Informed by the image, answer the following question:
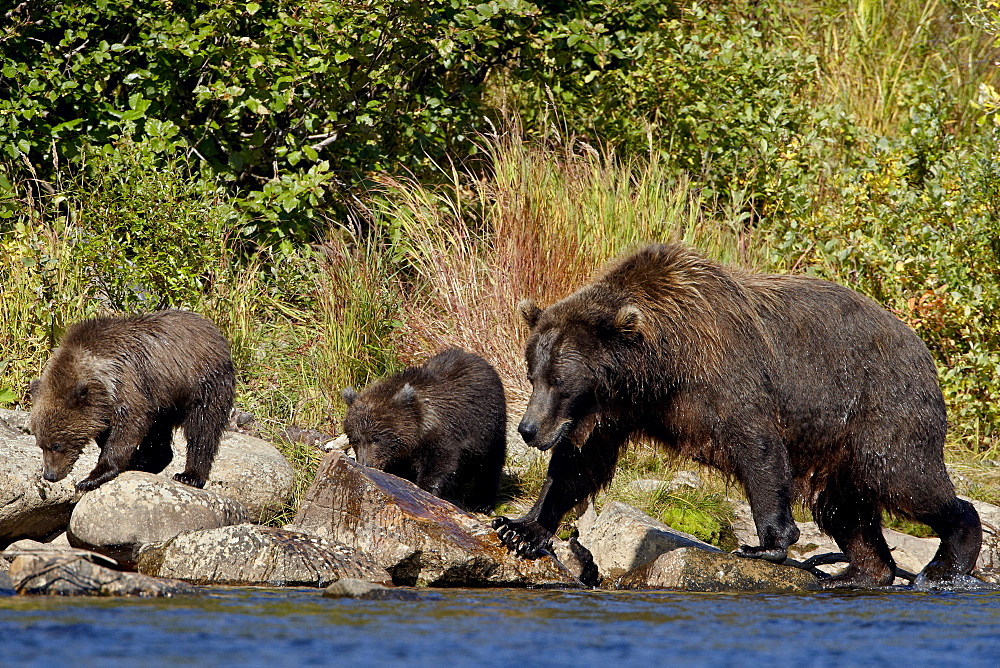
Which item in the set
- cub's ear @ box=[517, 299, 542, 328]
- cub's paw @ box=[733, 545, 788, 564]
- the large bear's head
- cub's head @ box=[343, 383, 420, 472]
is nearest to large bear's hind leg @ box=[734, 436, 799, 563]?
cub's paw @ box=[733, 545, 788, 564]

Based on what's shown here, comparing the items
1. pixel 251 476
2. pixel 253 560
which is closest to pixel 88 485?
pixel 251 476

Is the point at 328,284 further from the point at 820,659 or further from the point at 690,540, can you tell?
the point at 820,659

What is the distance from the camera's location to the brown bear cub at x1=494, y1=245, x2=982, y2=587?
7195 millimetres

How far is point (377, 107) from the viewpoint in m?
12.9

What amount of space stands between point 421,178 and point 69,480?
6.06 meters

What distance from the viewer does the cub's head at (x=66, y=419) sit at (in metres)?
8.66

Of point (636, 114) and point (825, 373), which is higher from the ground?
point (636, 114)

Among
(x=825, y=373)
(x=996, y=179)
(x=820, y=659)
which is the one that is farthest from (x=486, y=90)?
(x=820, y=659)

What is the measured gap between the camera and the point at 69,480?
8797mm

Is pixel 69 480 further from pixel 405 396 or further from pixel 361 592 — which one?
pixel 361 592

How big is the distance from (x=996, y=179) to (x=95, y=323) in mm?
7756

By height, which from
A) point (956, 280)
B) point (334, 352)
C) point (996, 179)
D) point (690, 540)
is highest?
point (996, 179)

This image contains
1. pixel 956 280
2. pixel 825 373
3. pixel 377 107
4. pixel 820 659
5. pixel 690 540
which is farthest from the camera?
pixel 377 107

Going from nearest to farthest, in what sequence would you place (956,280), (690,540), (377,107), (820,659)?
(820,659) → (690,540) → (956,280) → (377,107)
